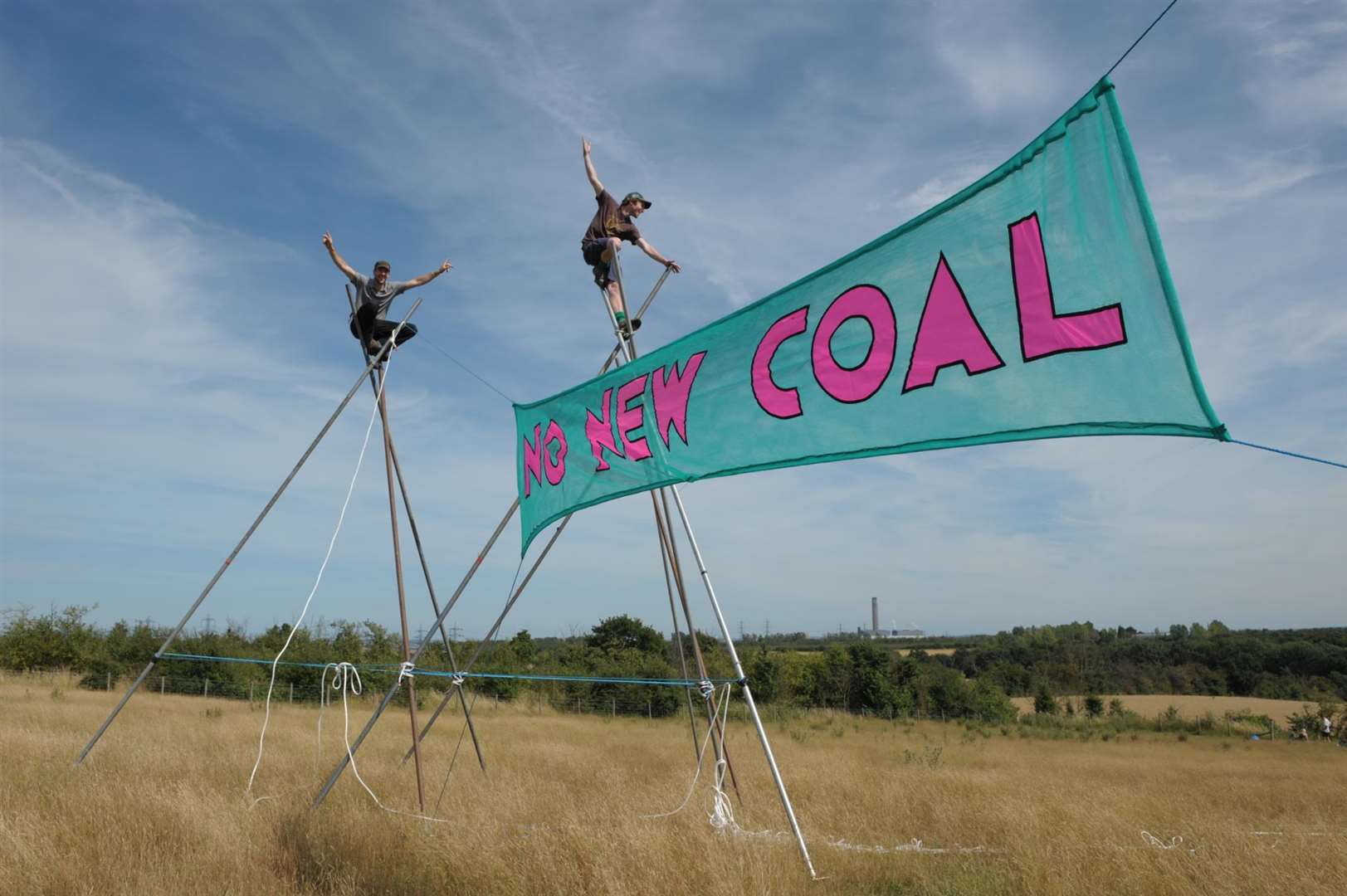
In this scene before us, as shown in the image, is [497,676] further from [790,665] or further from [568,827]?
[790,665]

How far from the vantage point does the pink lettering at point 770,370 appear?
16.6ft

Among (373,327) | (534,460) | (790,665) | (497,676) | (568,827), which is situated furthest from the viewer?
(790,665)

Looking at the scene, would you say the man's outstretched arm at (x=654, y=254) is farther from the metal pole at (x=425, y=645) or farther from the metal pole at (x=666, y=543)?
the metal pole at (x=425, y=645)

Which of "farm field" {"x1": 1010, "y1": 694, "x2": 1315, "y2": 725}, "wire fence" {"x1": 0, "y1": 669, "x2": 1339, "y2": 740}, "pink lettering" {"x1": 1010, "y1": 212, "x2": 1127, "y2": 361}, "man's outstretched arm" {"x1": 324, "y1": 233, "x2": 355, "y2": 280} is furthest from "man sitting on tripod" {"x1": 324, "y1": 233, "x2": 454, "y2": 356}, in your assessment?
"farm field" {"x1": 1010, "y1": 694, "x2": 1315, "y2": 725}

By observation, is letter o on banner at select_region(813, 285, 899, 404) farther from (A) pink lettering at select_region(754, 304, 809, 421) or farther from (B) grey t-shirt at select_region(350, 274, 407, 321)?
(B) grey t-shirt at select_region(350, 274, 407, 321)

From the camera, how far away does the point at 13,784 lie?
7.94 meters

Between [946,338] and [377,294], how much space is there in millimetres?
7233

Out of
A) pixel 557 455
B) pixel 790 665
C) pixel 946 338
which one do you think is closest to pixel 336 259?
pixel 557 455

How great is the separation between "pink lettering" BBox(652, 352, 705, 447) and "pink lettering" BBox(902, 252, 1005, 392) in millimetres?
1857

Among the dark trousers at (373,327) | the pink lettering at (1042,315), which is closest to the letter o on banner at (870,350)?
the pink lettering at (1042,315)

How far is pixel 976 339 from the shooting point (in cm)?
398

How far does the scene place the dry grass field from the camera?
5527mm

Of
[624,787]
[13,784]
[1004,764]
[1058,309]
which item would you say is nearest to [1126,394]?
[1058,309]

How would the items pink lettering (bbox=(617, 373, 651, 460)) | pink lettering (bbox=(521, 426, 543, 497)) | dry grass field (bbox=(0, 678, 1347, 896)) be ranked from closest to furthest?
dry grass field (bbox=(0, 678, 1347, 896)) → pink lettering (bbox=(617, 373, 651, 460)) → pink lettering (bbox=(521, 426, 543, 497))
